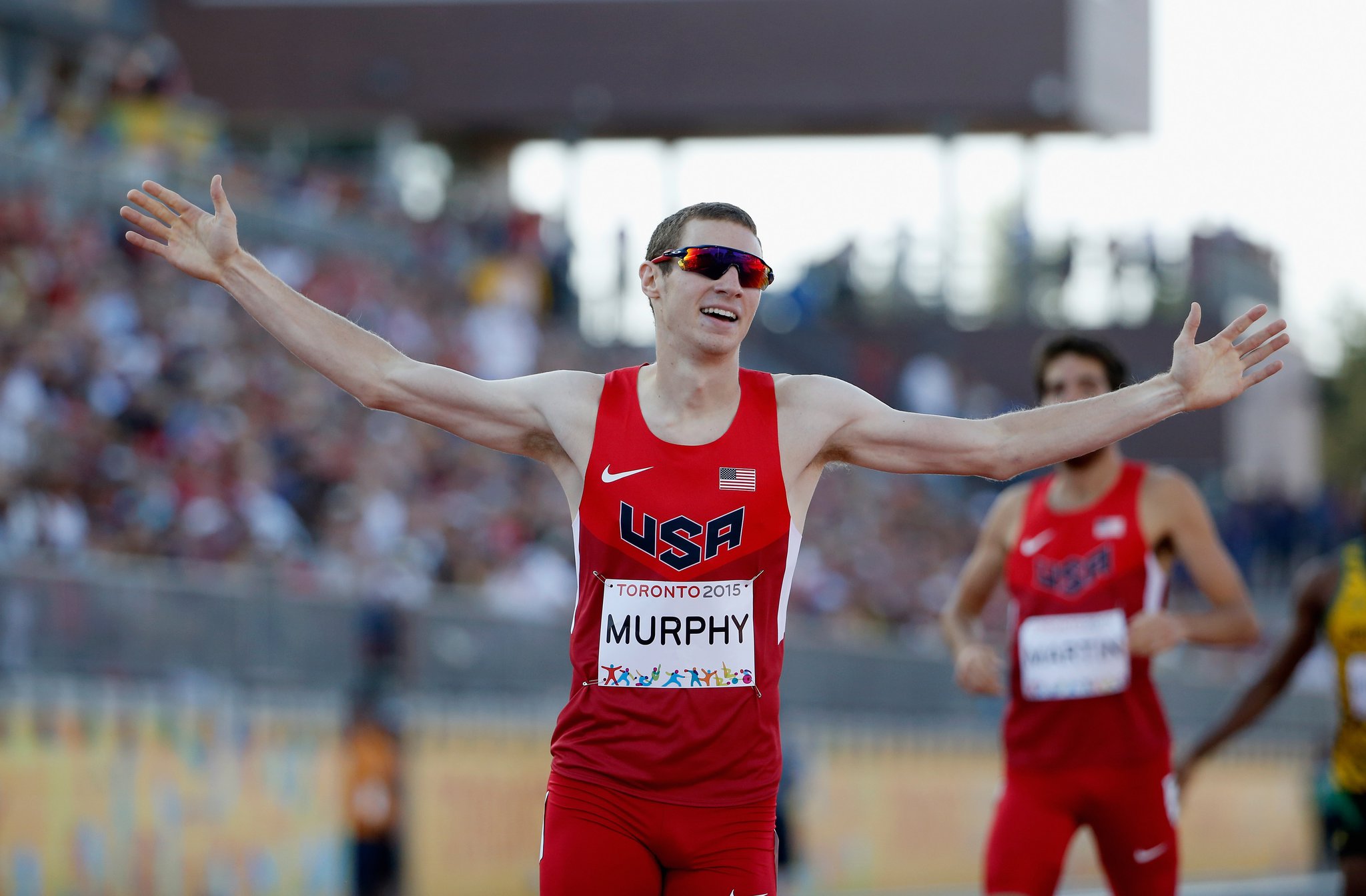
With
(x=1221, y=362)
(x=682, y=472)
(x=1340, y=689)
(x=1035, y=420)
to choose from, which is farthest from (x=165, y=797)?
(x=1221, y=362)

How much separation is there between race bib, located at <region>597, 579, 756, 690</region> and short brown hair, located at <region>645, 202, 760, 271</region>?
35.6 inches

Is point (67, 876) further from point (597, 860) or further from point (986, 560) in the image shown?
point (597, 860)

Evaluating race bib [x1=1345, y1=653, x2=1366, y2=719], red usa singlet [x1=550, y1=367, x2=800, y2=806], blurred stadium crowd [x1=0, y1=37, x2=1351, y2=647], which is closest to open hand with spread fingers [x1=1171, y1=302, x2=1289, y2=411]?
red usa singlet [x1=550, y1=367, x2=800, y2=806]

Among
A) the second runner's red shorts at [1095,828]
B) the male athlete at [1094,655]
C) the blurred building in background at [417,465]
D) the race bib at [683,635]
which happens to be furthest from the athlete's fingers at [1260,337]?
the blurred building in background at [417,465]

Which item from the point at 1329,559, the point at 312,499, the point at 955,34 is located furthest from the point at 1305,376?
the point at 1329,559

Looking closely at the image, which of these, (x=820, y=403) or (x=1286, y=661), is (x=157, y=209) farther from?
(x=1286, y=661)

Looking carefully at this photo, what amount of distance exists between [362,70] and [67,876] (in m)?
27.1

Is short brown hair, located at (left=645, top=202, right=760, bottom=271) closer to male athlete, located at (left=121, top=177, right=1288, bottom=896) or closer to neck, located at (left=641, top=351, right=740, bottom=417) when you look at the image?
male athlete, located at (left=121, top=177, right=1288, bottom=896)

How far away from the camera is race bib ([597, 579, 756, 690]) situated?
5754 mm

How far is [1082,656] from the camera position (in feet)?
26.6

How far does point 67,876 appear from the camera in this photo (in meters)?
11.7

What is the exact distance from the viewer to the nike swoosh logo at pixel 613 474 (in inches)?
228

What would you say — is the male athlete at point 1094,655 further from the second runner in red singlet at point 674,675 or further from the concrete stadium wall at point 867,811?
the concrete stadium wall at point 867,811

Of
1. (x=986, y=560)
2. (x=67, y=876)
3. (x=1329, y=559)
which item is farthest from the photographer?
(x=67, y=876)
